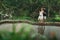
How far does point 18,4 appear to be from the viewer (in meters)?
10.9

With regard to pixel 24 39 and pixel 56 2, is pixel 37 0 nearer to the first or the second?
pixel 56 2

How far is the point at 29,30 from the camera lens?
5.23 ft

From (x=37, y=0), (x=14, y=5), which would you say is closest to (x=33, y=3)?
(x=37, y=0)

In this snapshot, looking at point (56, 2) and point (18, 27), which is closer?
point (18, 27)

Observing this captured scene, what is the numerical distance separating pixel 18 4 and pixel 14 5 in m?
0.20

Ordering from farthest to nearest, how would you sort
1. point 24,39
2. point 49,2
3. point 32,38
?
point 49,2, point 32,38, point 24,39

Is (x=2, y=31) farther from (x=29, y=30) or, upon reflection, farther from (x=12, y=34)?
(x=29, y=30)

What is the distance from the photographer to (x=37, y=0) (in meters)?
10.7

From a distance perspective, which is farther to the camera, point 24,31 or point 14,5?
point 14,5

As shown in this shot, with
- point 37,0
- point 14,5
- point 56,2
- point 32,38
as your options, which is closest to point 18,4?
point 14,5

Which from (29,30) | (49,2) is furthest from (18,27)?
(49,2)

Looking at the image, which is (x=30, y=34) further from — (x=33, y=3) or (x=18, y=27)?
(x=33, y=3)

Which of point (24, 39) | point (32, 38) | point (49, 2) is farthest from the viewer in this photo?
point (49, 2)

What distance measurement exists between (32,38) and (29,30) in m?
0.09
